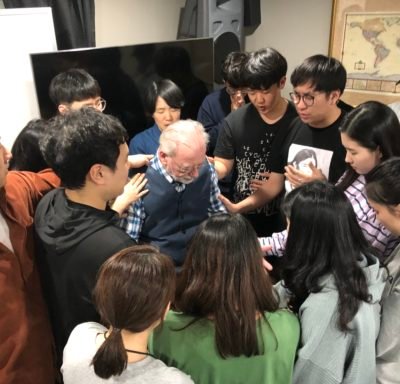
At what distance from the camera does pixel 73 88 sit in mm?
1988

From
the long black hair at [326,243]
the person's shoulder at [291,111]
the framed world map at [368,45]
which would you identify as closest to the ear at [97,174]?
the long black hair at [326,243]

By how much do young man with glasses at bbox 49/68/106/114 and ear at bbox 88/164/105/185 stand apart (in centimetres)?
94

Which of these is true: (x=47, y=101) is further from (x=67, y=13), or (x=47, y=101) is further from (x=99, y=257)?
(x=99, y=257)

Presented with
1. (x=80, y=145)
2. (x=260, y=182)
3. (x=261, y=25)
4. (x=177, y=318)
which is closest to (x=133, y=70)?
(x=260, y=182)

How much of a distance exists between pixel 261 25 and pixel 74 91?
227cm

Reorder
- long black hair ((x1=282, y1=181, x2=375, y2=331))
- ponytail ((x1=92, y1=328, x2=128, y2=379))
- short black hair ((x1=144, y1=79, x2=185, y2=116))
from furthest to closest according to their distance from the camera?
short black hair ((x1=144, y1=79, x2=185, y2=116))
long black hair ((x1=282, y1=181, x2=375, y2=331))
ponytail ((x1=92, y1=328, x2=128, y2=379))

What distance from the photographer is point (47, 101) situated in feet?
7.30

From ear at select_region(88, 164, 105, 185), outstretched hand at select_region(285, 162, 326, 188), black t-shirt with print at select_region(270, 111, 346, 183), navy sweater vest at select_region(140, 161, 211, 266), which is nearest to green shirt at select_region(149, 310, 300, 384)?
ear at select_region(88, 164, 105, 185)

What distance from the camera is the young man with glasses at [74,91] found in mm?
1979

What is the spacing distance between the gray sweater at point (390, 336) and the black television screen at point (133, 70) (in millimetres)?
1918

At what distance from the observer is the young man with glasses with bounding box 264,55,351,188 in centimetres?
166

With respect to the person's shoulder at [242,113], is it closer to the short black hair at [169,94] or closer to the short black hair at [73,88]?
the short black hair at [169,94]

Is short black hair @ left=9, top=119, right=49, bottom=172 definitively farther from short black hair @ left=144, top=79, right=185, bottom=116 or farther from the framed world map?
the framed world map

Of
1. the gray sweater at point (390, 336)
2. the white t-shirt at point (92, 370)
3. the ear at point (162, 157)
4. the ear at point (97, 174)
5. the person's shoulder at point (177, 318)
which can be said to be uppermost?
the ear at point (97, 174)
